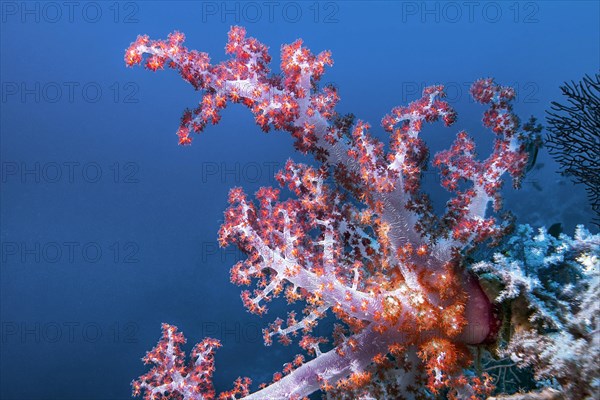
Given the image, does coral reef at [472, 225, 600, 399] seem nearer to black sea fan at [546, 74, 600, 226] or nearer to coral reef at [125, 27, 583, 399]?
coral reef at [125, 27, 583, 399]

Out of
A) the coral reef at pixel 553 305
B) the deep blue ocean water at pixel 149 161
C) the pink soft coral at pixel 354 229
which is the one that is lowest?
the coral reef at pixel 553 305

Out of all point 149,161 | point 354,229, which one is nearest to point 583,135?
point 354,229

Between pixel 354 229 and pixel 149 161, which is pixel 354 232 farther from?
pixel 149 161

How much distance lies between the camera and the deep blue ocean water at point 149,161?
49.4 ft

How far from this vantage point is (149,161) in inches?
1026

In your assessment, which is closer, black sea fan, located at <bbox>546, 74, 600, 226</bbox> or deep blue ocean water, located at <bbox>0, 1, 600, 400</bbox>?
black sea fan, located at <bbox>546, 74, 600, 226</bbox>

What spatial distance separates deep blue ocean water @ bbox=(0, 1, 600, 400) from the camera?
15.0 metres

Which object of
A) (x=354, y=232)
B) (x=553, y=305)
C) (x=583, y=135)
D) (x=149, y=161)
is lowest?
(x=553, y=305)

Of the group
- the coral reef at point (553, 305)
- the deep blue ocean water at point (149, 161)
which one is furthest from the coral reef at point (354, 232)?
the deep blue ocean water at point (149, 161)

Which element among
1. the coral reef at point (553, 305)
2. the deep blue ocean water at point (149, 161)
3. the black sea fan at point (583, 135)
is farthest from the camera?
the deep blue ocean water at point (149, 161)

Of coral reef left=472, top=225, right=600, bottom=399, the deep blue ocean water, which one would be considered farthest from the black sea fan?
the deep blue ocean water

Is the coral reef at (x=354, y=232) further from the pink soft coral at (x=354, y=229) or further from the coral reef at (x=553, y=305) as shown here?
the coral reef at (x=553, y=305)

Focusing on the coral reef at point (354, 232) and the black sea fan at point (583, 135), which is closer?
the coral reef at point (354, 232)

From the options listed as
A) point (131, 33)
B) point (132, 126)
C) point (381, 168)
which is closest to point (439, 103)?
point (381, 168)
